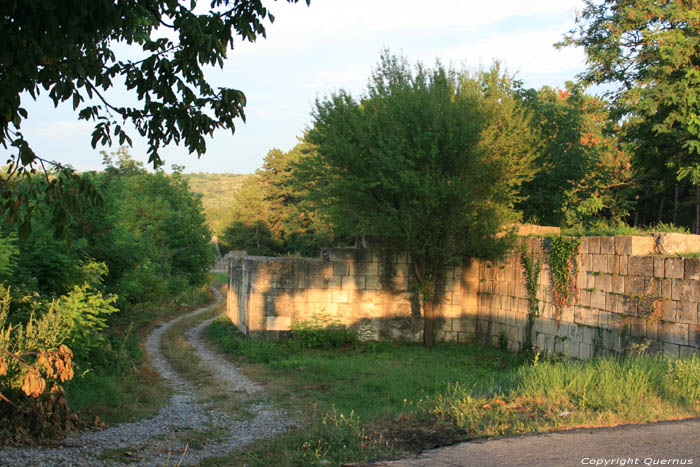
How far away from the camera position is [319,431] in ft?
21.7

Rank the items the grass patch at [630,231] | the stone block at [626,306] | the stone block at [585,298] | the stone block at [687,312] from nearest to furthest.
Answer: the stone block at [687,312], the stone block at [626,306], the grass patch at [630,231], the stone block at [585,298]

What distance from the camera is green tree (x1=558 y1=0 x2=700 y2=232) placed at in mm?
16172

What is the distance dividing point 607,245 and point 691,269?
1847 millimetres

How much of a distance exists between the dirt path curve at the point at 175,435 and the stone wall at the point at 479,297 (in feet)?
12.8

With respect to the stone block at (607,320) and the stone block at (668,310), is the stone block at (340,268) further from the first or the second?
the stone block at (668,310)

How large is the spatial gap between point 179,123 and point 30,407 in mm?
3592

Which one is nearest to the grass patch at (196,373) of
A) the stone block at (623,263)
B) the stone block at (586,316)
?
the stone block at (586,316)

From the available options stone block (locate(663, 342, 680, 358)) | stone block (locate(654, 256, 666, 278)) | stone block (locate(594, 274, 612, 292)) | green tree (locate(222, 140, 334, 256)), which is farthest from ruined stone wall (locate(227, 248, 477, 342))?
green tree (locate(222, 140, 334, 256))

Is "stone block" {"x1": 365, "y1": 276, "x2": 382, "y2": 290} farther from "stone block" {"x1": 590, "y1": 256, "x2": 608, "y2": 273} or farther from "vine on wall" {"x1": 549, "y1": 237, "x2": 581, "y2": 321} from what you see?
"stone block" {"x1": 590, "y1": 256, "x2": 608, "y2": 273}

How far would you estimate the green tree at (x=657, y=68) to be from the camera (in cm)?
1617

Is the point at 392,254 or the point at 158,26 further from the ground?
the point at 158,26

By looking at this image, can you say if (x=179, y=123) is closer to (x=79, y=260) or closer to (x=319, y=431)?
(x=319, y=431)

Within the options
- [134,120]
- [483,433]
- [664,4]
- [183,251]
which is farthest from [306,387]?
[183,251]

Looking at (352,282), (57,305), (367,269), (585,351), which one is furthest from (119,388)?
(585,351)
